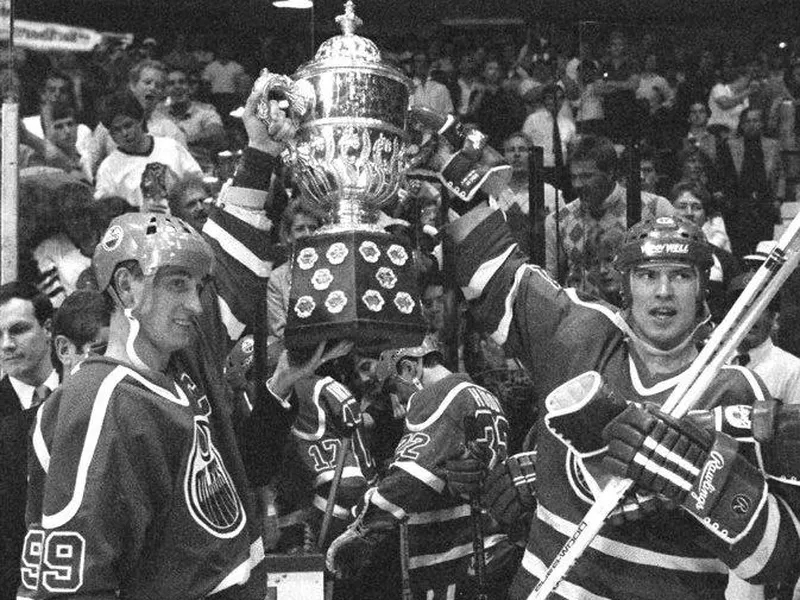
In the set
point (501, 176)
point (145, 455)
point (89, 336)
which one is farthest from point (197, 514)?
point (501, 176)

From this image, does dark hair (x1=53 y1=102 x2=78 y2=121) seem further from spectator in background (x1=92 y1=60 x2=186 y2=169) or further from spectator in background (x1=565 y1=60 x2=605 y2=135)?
spectator in background (x1=565 y1=60 x2=605 y2=135)

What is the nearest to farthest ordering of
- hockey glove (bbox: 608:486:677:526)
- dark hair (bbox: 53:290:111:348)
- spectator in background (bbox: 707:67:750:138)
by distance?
hockey glove (bbox: 608:486:677:526) → dark hair (bbox: 53:290:111:348) → spectator in background (bbox: 707:67:750:138)

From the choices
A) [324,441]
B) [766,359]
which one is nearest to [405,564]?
[324,441]

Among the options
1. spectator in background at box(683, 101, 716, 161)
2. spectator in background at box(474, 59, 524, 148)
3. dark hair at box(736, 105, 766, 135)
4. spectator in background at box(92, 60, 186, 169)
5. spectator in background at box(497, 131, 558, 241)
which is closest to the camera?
spectator in background at box(497, 131, 558, 241)

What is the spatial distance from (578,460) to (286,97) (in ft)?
3.57

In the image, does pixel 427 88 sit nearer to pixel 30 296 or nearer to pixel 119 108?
pixel 119 108

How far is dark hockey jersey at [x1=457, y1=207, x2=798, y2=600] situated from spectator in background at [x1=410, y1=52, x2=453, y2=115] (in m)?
4.95

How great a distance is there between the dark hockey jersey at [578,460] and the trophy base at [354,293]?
30 centimetres

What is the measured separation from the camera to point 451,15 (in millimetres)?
8445

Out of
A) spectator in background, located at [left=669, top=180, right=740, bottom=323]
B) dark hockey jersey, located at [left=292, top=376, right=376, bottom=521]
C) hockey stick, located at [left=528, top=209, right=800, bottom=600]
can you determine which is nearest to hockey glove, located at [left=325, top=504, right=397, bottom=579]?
dark hockey jersey, located at [left=292, top=376, right=376, bottom=521]

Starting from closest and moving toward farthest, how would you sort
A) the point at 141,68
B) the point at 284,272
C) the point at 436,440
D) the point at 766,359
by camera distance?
1. the point at 436,440
2. the point at 766,359
3. the point at 284,272
4. the point at 141,68

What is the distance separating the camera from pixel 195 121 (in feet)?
24.9

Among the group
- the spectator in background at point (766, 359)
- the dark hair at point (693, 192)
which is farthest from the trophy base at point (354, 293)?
the dark hair at point (693, 192)

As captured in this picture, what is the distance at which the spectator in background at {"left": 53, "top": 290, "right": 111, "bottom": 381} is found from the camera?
3.81 meters
